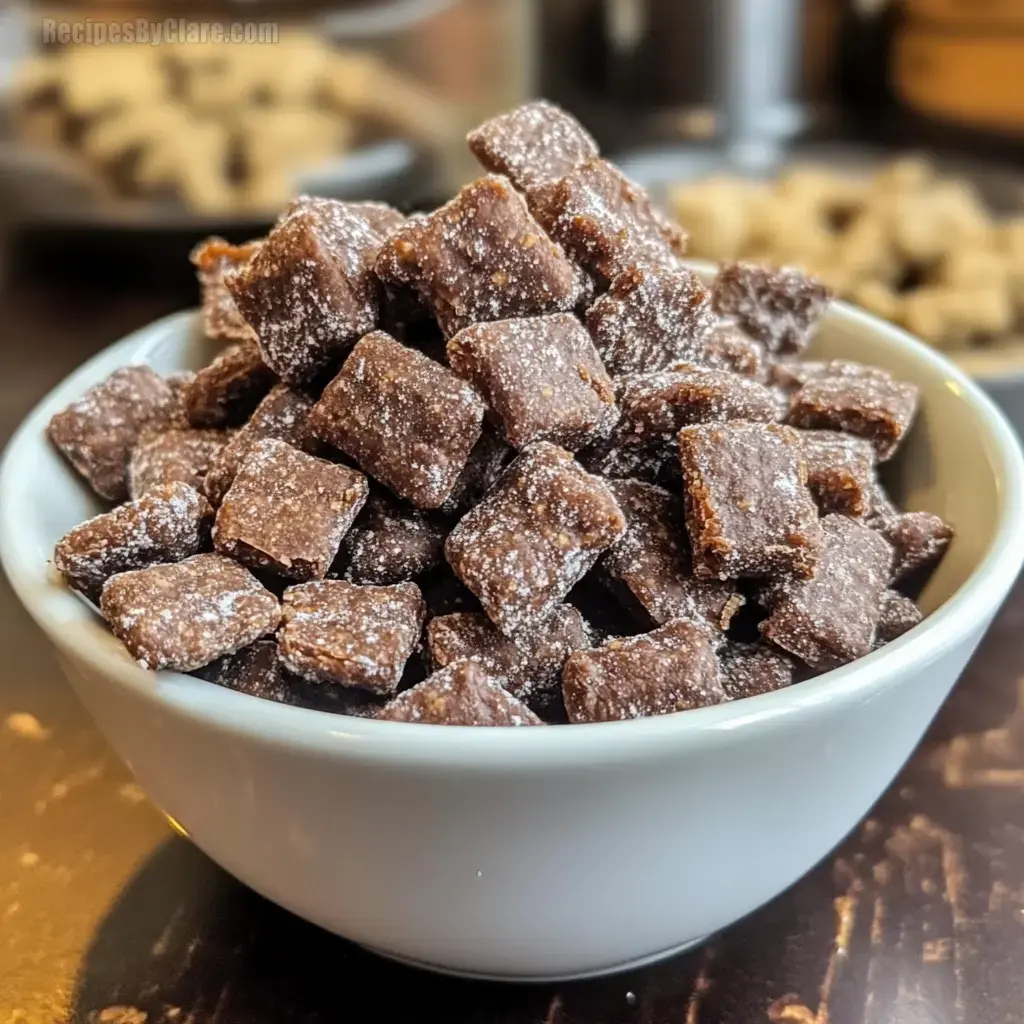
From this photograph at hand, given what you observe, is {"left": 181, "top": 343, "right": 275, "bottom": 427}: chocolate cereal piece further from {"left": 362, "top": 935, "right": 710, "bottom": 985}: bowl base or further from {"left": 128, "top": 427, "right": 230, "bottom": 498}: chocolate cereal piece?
{"left": 362, "top": 935, "right": 710, "bottom": 985}: bowl base

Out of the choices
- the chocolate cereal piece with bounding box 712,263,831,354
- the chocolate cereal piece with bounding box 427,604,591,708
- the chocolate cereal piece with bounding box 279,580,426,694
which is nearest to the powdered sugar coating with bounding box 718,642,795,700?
the chocolate cereal piece with bounding box 427,604,591,708

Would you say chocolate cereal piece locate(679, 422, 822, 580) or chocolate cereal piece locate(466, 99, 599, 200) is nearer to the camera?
chocolate cereal piece locate(679, 422, 822, 580)

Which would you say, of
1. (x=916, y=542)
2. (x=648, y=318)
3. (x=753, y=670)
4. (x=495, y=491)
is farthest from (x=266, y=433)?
(x=916, y=542)

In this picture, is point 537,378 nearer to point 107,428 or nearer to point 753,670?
point 753,670

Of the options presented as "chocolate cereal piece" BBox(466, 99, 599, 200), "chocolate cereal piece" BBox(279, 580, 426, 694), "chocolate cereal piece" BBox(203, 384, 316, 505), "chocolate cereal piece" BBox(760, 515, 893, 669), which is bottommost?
"chocolate cereal piece" BBox(760, 515, 893, 669)

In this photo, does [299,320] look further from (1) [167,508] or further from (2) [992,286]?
(2) [992,286]

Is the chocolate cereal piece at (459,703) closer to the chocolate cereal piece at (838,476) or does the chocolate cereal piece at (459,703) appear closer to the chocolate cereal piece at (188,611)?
the chocolate cereal piece at (188,611)
